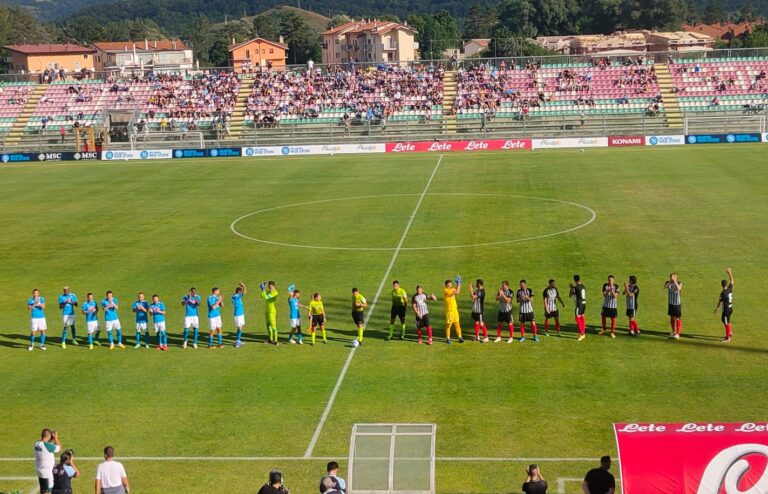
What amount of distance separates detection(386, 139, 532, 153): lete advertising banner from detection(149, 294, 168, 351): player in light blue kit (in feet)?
148

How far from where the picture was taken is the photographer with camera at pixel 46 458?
50.0ft

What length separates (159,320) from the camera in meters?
24.8

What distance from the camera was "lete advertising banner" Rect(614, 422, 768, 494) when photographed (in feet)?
39.5

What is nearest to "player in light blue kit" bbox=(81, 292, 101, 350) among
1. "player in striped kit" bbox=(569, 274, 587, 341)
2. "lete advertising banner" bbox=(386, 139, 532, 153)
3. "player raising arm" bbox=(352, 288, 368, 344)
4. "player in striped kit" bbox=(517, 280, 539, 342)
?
"player raising arm" bbox=(352, 288, 368, 344)

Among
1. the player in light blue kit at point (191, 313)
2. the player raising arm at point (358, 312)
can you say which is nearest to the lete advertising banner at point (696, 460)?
the player raising arm at point (358, 312)

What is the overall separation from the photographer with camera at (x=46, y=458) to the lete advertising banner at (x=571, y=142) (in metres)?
54.8

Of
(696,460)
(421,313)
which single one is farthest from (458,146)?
(696,460)

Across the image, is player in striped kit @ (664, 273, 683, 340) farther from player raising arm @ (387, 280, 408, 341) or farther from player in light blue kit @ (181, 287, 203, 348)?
player in light blue kit @ (181, 287, 203, 348)

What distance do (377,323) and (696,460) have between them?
14883mm

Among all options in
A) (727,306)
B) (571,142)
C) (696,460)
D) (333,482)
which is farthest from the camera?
(571,142)

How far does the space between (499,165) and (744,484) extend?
47.4 meters

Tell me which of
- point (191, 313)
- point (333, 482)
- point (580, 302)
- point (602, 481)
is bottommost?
point (191, 313)

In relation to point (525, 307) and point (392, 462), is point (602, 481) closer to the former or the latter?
point (392, 462)

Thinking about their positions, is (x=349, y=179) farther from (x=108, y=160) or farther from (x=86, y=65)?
(x=86, y=65)
